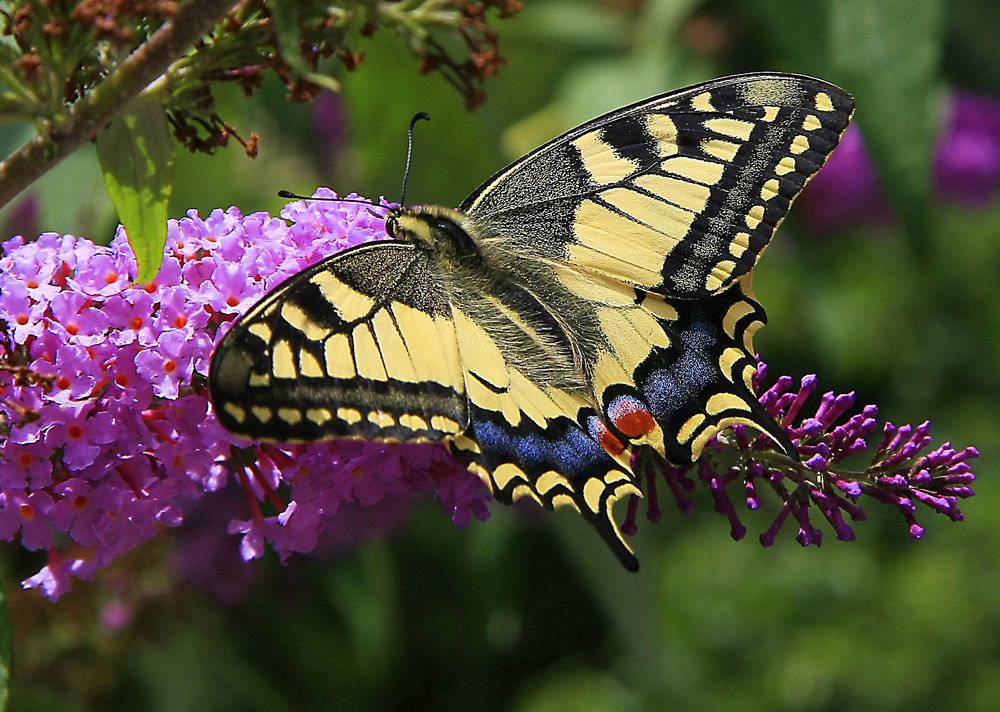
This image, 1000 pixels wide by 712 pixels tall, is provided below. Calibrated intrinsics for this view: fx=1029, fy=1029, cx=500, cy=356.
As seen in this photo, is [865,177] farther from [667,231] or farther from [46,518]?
[46,518]

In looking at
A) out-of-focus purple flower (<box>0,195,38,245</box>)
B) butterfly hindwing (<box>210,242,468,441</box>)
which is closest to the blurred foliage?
out-of-focus purple flower (<box>0,195,38,245</box>)

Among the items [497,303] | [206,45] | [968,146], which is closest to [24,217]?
[497,303]

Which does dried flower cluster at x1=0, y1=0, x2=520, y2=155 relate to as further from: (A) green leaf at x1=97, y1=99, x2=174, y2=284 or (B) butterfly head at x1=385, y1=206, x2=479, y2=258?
(B) butterfly head at x1=385, y1=206, x2=479, y2=258

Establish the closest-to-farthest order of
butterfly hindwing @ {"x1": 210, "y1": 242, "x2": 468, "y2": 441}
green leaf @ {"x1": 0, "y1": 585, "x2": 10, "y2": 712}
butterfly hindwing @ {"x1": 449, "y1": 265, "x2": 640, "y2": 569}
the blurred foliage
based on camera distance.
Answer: green leaf @ {"x1": 0, "y1": 585, "x2": 10, "y2": 712}
butterfly hindwing @ {"x1": 210, "y1": 242, "x2": 468, "y2": 441}
butterfly hindwing @ {"x1": 449, "y1": 265, "x2": 640, "y2": 569}
the blurred foliage

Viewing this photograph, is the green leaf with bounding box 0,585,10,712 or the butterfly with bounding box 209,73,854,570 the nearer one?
the green leaf with bounding box 0,585,10,712

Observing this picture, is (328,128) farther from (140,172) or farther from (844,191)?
(140,172)
